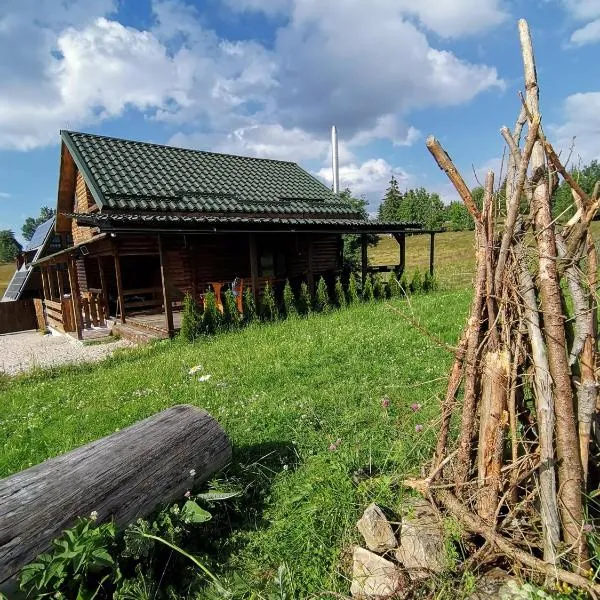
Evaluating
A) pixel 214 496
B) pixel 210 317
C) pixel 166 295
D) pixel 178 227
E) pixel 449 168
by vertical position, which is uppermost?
pixel 178 227

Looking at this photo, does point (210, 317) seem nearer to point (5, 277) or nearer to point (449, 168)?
point (449, 168)

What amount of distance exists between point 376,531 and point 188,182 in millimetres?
13568

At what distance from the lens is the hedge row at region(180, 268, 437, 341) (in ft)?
31.7

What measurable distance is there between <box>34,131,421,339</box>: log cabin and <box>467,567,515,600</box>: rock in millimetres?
8970

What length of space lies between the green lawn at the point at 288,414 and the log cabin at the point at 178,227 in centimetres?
337

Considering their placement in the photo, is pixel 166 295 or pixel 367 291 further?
pixel 367 291

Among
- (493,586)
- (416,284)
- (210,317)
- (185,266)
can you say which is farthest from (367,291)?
(493,586)

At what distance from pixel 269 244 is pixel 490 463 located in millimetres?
13417

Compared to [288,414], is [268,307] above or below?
above

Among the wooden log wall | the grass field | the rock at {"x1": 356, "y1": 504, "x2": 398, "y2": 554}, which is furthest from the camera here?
the grass field

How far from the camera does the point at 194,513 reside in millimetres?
2646

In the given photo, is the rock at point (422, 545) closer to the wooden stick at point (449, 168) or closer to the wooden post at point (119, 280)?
the wooden stick at point (449, 168)

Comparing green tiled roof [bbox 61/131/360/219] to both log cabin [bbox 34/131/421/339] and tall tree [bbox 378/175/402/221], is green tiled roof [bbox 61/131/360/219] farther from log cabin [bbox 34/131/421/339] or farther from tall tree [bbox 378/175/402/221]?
tall tree [bbox 378/175/402/221]

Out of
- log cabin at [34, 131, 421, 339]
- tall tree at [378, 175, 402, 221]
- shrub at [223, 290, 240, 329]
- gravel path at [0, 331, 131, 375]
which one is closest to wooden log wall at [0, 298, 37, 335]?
log cabin at [34, 131, 421, 339]
